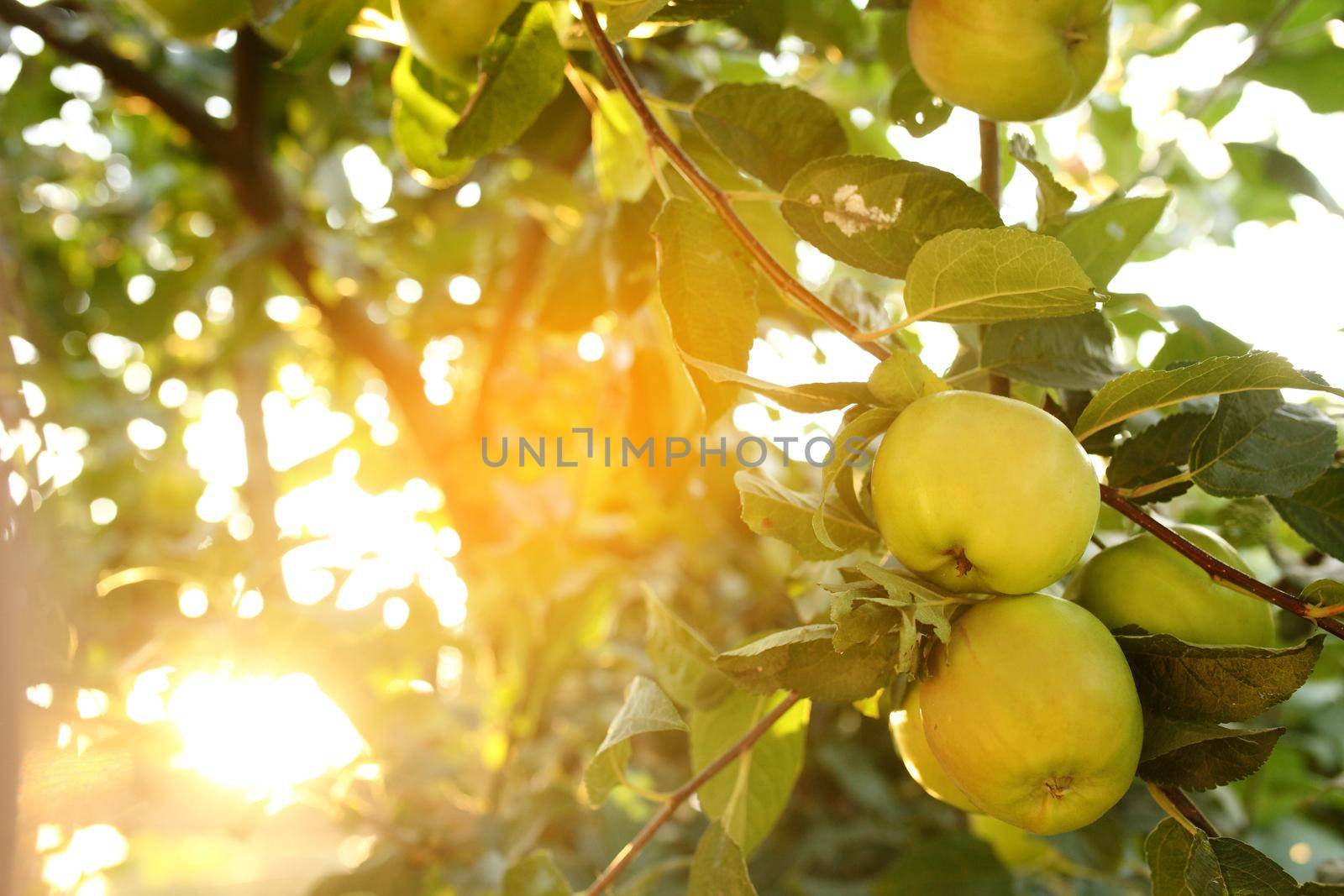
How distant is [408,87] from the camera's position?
0.85 meters

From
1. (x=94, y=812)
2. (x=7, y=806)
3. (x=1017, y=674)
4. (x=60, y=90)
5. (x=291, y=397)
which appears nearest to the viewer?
(x=7, y=806)

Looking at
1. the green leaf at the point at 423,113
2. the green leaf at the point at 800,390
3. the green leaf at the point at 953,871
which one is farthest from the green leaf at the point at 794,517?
the green leaf at the point at 953,871

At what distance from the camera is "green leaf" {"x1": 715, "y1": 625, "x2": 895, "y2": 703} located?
604mm

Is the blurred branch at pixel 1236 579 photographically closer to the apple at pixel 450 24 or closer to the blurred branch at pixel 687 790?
the blurred branch at pixel 687 790

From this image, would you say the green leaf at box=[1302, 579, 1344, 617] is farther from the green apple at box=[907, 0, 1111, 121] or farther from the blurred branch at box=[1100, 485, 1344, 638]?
the green apple at box=[907, 0, 1111, 121]

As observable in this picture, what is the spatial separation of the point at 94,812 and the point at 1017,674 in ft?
2.69

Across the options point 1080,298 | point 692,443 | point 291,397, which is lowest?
point 291,397

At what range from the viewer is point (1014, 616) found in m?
0.56

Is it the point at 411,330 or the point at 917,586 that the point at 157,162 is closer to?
the point at 411,330

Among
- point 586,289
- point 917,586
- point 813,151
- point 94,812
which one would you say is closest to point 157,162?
point 586,289

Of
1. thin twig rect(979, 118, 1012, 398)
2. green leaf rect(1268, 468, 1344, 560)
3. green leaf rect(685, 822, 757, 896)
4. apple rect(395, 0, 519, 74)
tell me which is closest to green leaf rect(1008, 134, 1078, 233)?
thin twig rect(979, 118, 1012, 398)

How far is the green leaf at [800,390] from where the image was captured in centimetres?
59

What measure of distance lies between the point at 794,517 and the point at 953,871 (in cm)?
75

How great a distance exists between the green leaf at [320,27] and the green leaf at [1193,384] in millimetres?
677
